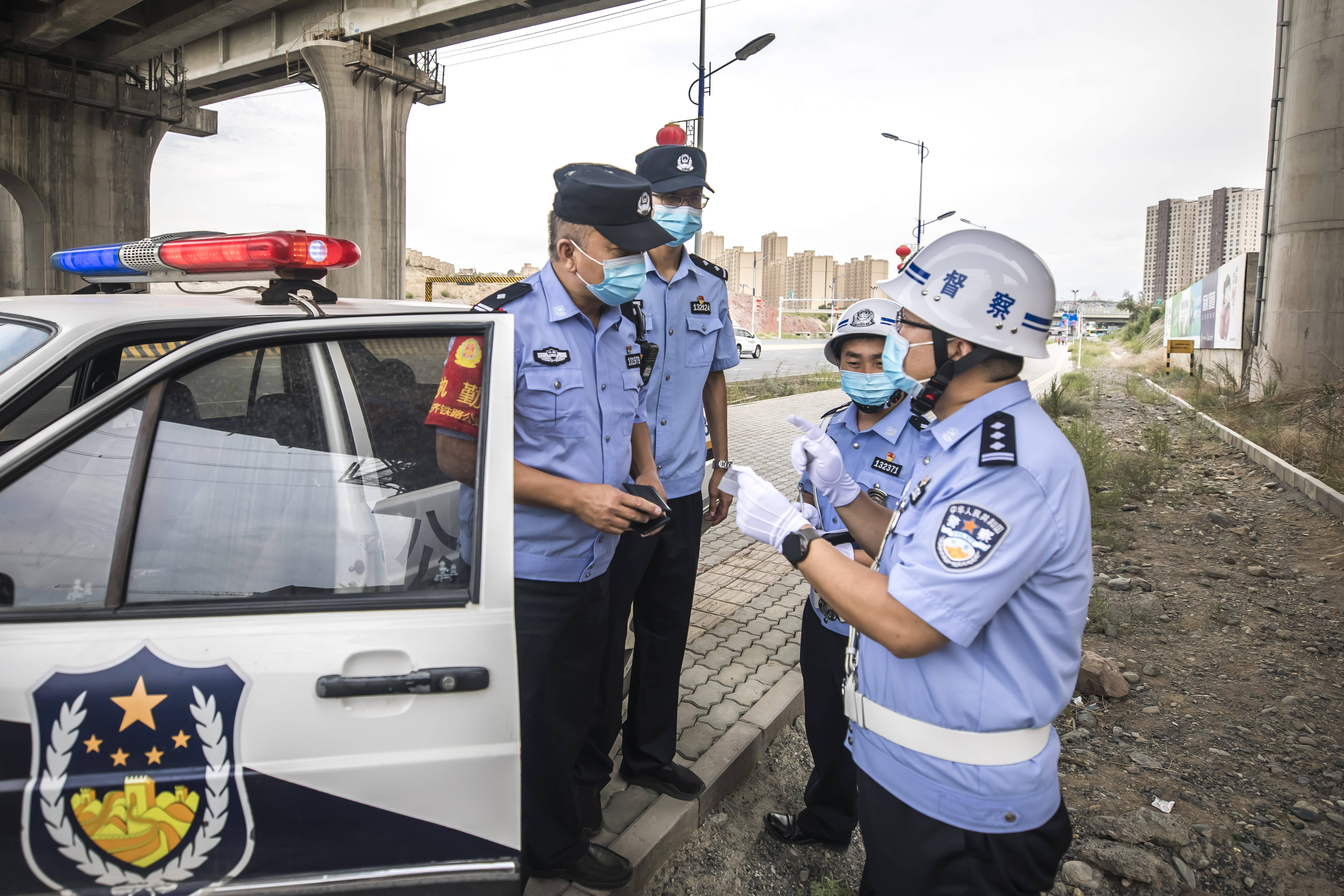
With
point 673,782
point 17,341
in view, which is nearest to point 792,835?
point 673,782

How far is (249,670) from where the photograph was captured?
1.45 meters

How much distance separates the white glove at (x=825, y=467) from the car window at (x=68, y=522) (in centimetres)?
143

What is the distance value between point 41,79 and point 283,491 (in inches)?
976

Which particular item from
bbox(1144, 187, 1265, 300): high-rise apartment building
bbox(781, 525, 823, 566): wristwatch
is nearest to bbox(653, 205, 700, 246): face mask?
bbox(781, 525, 823, 566): wristwatch

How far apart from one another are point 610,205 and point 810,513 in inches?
39.2

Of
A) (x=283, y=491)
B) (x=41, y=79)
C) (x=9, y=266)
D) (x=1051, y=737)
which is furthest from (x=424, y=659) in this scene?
(x=9, y=266)

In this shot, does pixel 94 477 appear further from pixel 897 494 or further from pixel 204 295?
pixel 897 494

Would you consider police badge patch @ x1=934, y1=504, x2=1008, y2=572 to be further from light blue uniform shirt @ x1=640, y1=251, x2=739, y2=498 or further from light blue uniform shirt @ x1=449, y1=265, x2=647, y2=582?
light blue uniform shirt @ x1=640, y1=251, x2=739, y2=498

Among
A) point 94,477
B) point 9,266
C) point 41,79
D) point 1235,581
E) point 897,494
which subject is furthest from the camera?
point 9,266

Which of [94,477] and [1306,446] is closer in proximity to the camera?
[94,477]

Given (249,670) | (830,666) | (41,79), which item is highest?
(41,79)

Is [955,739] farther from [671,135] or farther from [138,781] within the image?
[671,135]

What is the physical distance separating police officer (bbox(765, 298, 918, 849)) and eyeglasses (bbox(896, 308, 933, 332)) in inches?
33.4

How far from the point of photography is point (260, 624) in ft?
4.89
